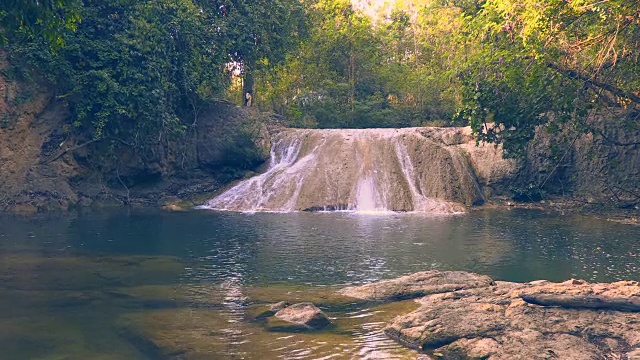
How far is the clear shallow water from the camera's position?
10555mm

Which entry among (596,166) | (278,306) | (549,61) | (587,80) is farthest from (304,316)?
(596,166)

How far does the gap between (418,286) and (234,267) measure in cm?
546

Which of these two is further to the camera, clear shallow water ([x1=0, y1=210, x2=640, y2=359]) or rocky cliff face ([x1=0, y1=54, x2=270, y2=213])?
rocky cliff face ([x1=0, y1=54, x2=270, y2=213])

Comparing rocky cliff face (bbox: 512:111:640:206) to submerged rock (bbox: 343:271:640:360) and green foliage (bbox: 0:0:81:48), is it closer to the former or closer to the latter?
submerged rock (bbox: 343:271:640:360)

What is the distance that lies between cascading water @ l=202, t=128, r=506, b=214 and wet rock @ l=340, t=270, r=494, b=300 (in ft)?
52.2

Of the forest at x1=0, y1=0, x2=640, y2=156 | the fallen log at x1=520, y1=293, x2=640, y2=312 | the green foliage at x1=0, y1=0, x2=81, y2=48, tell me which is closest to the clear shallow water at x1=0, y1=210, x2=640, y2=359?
the fallen log at x1=520, y1=293, x2=640, y2=312

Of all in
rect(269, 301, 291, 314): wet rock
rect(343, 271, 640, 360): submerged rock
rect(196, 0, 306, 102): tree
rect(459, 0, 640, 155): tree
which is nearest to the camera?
rect(343, 271, 640, 360): submerged rock

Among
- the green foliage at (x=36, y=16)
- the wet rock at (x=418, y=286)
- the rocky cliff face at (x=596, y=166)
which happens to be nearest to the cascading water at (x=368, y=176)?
the rocky cliff face at (x=596, y=166)

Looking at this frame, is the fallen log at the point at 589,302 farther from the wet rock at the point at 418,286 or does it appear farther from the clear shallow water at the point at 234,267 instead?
the clear shallow water at the point at 234,267

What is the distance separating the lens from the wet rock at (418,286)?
13.5 m

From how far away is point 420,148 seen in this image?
33562 millimetres

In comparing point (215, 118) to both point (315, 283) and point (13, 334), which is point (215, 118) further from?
point (13, 334)

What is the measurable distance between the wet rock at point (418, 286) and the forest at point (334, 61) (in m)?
6.70

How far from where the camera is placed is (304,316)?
11.5 meters
